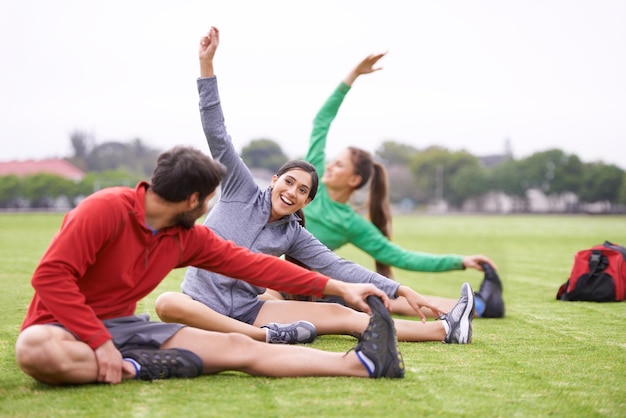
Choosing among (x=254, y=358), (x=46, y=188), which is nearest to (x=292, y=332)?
(x=254, y=358)

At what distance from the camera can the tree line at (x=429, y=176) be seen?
7344cm

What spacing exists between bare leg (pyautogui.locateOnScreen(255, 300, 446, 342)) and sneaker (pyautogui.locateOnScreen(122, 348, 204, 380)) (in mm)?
1412

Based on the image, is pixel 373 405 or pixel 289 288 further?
pixel 289 288

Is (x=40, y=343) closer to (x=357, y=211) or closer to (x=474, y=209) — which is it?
(x=357, y=211)

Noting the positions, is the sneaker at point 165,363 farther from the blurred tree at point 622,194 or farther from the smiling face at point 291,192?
the blurred tree at point 622,194

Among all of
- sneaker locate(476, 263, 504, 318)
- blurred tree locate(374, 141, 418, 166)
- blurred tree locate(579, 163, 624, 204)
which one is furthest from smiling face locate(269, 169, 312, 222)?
blurred tree locate(374, 141, 418, 166)

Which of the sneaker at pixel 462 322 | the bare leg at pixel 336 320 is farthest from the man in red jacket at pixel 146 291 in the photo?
the sneaker at pixel 462 322

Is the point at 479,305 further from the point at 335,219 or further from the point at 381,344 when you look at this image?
the point at 381,344

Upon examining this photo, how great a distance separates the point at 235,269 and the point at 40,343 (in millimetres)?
1041

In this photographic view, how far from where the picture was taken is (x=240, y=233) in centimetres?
497

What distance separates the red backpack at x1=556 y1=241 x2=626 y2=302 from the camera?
8016 millimetres

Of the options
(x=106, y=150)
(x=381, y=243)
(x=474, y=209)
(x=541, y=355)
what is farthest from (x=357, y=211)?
(x=106, y=150)

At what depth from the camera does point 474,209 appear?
98.9 metres

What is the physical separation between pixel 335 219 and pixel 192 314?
120 inches
